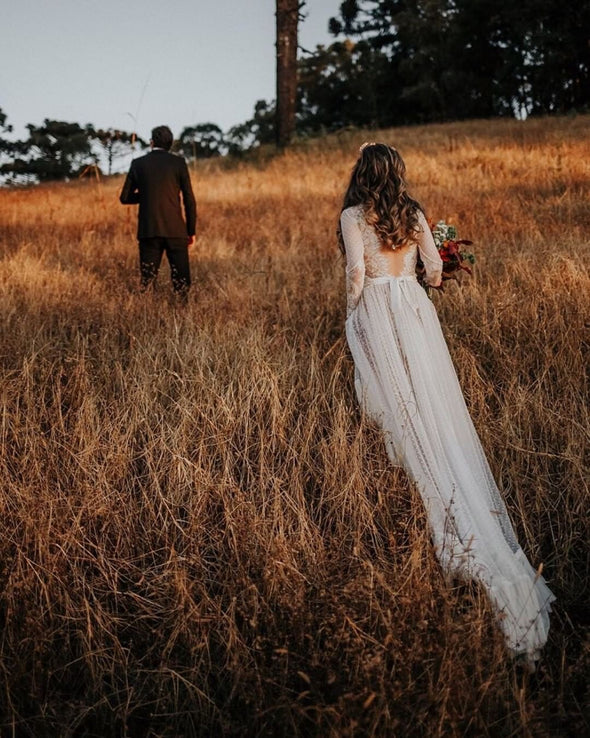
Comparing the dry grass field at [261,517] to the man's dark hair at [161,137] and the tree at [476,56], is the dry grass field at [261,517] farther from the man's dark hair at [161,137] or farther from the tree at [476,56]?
the tree at [476,56]

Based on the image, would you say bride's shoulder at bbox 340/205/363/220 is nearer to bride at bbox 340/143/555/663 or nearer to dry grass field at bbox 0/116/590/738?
bride at bbox 340/143/555/663

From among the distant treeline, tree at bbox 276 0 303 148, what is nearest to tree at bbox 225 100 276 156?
the distant treeline

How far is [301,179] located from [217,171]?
3848 millimetres

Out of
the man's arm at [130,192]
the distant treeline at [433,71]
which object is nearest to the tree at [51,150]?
the distant treeline at [433,71]

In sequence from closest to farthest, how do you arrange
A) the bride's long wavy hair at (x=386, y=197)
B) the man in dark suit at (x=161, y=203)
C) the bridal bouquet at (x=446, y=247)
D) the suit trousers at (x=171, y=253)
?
the bride's long wavy hair at (x=386, y=197) → the bridal bouquet at (x=446, y=247) → the man in dark suit at (x=161, y=203) → the suit trousers at (x=171, y=253)

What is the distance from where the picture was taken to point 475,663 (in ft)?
6.38

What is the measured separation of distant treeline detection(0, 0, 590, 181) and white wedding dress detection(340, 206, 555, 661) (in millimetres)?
23620

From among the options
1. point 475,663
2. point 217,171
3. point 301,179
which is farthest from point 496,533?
point 217,171

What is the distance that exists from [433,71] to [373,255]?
36955mm

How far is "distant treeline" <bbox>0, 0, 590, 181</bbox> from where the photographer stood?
29156mm

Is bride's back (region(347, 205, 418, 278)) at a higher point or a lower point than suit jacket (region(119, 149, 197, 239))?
lower

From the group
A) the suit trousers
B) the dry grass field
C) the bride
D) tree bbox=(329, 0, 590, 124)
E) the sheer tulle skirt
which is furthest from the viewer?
tree bbox=(329, 0, 590, 124)

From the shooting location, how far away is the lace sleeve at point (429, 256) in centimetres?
338

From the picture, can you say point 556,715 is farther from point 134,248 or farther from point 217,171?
point 217,171
